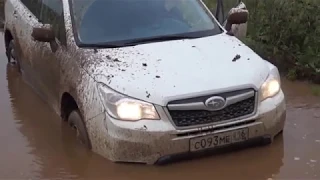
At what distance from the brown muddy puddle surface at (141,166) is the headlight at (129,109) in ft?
1.63

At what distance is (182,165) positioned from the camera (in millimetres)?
6250

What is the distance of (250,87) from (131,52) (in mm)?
1276

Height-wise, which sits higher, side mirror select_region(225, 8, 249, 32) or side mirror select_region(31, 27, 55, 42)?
side mirror select_region(31, 27, 55, 42)

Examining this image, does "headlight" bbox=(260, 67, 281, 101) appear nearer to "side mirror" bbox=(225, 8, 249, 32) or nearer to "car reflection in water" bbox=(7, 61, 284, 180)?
"car reflection in water" bbox=(7, 61, 284, 180)

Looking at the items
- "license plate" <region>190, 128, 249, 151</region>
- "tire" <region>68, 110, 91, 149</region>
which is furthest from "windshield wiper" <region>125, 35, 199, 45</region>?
"license plate" <region>190, 128, 249, 151</region>

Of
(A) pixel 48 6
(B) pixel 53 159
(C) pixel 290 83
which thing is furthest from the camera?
(C) pixel 290 83

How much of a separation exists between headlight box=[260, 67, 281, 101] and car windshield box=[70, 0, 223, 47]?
3.33 feet

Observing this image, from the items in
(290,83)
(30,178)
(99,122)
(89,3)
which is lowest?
(290,83)

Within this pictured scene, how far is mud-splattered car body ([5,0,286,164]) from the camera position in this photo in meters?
5.96

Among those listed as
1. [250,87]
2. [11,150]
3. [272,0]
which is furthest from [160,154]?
[272,0]

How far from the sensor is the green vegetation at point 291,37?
367 inches

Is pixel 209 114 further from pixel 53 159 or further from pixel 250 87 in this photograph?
pixel 53 159

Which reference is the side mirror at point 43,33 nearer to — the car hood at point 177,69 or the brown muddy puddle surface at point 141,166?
the car hood at point 177,69

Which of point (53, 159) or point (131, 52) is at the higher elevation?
point (131, 52)
